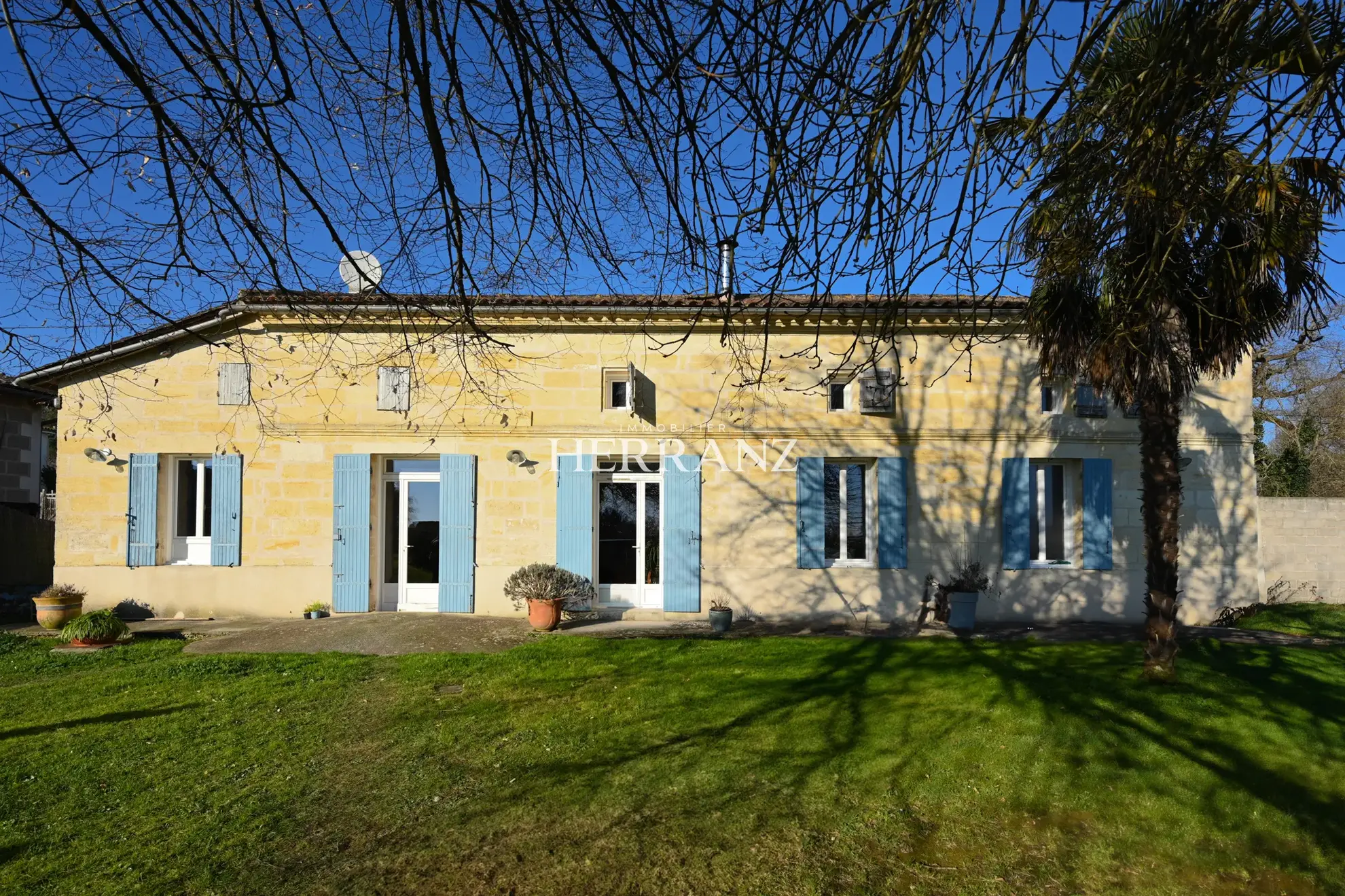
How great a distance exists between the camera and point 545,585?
9.38m

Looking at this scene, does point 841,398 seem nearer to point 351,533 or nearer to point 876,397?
point 876,397

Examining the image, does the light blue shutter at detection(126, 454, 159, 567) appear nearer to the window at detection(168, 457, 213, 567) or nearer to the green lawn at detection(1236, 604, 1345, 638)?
the window at detection(168, 457, 213, 567)

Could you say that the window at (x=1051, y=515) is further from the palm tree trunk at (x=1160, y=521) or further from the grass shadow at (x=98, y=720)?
the grass shadow at (x=98, y=720)

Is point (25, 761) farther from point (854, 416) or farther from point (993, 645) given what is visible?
point (854, 416)

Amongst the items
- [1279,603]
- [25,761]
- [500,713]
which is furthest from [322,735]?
[1279,603]

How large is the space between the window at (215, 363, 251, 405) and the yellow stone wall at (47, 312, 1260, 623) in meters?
0.13

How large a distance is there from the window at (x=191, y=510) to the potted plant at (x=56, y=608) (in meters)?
1.19

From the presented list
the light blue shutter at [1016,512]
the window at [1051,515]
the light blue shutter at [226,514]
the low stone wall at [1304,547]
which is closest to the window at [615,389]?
the light blue shutter at [226,514]

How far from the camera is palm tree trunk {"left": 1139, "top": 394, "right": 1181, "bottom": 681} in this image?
258 inches

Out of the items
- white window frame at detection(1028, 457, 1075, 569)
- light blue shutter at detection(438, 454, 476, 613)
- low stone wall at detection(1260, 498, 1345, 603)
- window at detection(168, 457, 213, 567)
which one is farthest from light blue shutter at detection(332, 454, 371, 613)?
low stone wall at detection(1260, 498, 1345, 603)

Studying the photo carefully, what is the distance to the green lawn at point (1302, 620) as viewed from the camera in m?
9.70

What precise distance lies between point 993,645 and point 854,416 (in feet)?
12.1

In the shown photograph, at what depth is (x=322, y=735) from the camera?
5484 mm

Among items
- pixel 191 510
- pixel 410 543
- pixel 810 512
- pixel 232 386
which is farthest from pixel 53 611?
pixel 810 512
